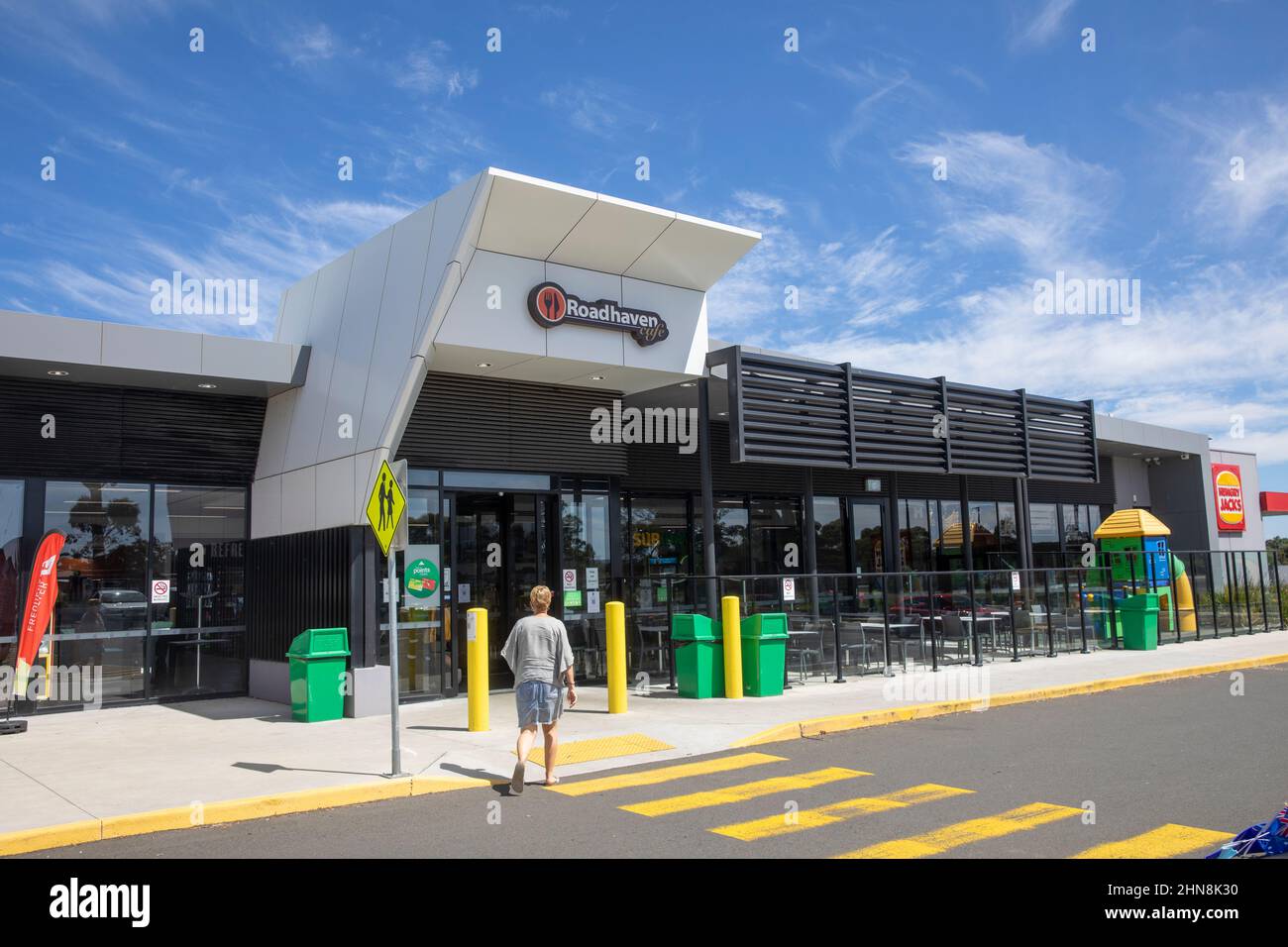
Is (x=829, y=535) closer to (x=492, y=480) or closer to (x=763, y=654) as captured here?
(x=763, y=654)

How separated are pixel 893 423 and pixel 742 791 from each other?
10757 mm

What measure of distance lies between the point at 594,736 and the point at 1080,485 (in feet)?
74.4

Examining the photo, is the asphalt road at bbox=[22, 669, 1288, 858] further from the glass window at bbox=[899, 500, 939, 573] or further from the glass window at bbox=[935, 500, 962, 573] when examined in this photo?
the glass window at bbox=[935, 500, 962, 573]

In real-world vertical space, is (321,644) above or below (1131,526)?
below

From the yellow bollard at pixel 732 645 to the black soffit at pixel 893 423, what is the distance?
2.28 metres

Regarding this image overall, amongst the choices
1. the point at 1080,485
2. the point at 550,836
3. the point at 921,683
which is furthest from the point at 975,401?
the point at 550,836

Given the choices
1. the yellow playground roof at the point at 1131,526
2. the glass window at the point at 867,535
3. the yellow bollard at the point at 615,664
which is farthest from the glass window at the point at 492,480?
the yellow playground roof at the point at 1131,526

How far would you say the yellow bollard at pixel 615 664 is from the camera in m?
13.0

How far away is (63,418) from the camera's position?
1448cm

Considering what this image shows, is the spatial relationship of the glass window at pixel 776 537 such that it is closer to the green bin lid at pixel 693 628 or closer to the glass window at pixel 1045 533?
the green bin lid at pixel 693 628

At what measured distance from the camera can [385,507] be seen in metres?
9.41

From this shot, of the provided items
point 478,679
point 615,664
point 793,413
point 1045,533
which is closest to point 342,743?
point 478,679

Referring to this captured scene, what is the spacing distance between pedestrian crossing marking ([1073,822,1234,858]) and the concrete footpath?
482cm
